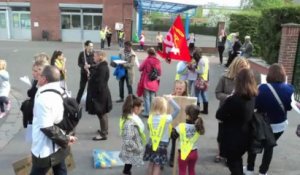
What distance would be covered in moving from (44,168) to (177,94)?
7.98ft

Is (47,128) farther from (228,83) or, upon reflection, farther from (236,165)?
(228,83)

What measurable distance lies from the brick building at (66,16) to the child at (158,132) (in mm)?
27127

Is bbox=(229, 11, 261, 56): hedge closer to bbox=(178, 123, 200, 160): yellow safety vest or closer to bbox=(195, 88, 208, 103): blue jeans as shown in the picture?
bbox=(195, 88, 208, 103): blue jeans

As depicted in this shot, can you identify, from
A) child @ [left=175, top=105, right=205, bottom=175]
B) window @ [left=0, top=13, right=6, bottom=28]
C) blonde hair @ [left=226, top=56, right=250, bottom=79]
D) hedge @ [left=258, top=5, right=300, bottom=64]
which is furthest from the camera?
window @ [left=0, top=13, right=6, bottom=28]

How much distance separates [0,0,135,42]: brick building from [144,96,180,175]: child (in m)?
27.1

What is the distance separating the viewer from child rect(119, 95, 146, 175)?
4.87 meters

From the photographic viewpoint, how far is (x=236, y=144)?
168 inches

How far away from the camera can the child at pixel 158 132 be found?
4.72 metres

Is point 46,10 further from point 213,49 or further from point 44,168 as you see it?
point 44,168

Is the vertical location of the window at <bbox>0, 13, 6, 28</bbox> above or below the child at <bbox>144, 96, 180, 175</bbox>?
above

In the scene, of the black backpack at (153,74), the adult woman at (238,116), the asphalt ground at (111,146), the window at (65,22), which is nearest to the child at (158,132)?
the asphalt ground at (111,146)

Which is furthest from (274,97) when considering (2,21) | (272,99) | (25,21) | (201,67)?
(2,21)

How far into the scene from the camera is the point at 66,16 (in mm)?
32406

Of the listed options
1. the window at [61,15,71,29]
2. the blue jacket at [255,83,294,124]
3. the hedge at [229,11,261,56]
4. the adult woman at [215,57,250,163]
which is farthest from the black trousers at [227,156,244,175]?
the window at [61,15,71,29]
